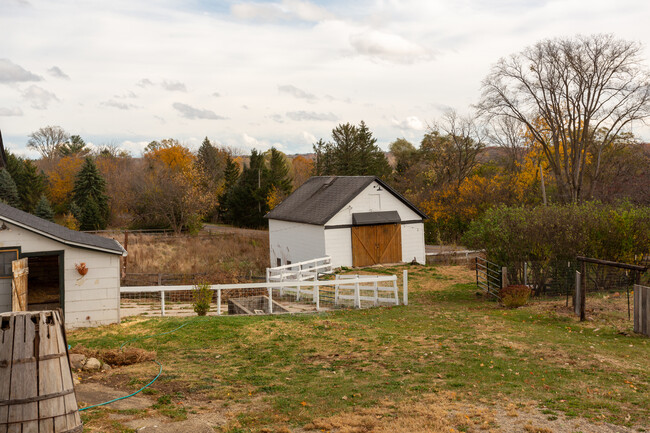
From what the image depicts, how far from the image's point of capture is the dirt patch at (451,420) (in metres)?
7.16

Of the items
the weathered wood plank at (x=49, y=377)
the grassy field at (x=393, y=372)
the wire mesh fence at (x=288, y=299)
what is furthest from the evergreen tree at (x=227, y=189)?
the weathered wood plank at (x=49, y=377)

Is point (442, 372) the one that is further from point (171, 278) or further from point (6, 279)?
point (171, 278)

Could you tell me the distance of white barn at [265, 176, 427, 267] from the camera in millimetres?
30578

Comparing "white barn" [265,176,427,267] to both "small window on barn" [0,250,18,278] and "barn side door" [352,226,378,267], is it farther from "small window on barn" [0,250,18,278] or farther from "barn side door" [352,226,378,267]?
"small window on barn" [0,250,18,278]

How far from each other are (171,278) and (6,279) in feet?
59.4

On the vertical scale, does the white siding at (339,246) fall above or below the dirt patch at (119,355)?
above

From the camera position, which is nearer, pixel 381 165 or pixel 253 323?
pixel 253 323

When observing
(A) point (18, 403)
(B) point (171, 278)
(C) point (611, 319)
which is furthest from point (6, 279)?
(B) point (171, 278)

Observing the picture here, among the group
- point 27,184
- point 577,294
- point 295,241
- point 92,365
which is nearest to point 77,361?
point 92,365

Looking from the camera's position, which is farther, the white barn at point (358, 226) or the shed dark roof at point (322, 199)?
the shed dark roof at point (322, 199)

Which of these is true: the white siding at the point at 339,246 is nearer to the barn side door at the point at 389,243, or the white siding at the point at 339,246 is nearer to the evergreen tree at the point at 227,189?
the barn side door at the point at 389,243

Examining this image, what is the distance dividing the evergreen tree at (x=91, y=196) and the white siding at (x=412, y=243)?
3620 centimetres

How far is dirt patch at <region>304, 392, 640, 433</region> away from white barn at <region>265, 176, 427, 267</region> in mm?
22170

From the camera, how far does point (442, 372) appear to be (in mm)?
10023
